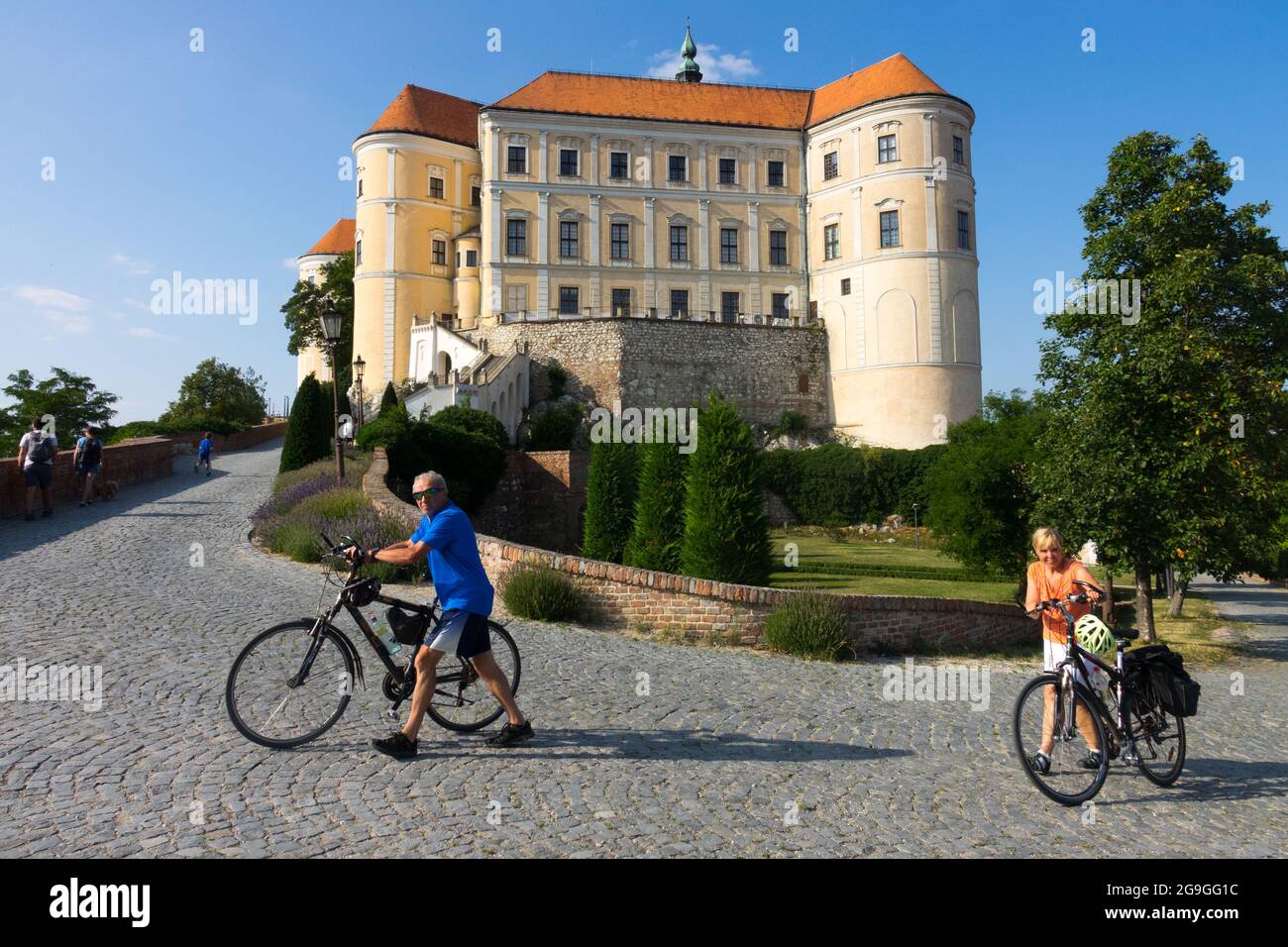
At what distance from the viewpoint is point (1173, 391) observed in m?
14.4

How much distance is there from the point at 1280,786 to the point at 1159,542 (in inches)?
345

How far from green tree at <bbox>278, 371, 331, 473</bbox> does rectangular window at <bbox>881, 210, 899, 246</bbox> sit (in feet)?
115

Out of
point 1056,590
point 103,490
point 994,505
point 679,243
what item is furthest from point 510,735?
point 679,243

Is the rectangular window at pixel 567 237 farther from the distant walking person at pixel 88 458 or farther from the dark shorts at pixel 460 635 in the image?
the dark shorts at pixel 460 635

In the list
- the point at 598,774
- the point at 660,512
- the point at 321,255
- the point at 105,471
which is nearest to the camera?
the point at 598,774

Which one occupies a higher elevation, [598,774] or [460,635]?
[460,635]

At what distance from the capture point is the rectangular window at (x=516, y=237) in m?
51.5

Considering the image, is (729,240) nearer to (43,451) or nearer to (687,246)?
(687,246)

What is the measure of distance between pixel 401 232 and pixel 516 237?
272 inches

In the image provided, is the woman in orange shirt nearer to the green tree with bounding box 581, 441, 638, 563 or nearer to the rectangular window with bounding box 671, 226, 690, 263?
the green tree with bounding box 581, 441, 638, 563

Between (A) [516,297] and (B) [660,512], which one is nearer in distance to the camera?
(B) [660,512]

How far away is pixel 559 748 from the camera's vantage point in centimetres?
611

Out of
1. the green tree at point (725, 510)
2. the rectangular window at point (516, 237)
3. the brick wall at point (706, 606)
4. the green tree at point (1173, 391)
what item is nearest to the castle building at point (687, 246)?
the rectangular window at point (516, 237)

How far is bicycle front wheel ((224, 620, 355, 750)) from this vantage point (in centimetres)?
578
